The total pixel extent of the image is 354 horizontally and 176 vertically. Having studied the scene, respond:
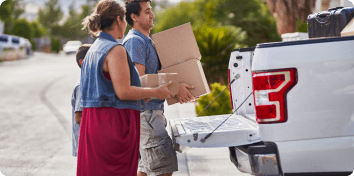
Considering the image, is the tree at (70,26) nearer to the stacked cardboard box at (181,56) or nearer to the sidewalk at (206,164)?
the sidewalk at (206,164)

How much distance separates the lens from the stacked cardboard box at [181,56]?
3500mm

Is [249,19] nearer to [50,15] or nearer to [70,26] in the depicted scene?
[70,26]

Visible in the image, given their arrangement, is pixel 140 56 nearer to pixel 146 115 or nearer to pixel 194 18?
pixel 146 115

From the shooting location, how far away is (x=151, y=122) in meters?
3.40

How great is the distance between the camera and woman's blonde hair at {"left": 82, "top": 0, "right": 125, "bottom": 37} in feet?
9.43

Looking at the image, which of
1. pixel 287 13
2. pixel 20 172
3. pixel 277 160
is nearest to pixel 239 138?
pixel 277 160

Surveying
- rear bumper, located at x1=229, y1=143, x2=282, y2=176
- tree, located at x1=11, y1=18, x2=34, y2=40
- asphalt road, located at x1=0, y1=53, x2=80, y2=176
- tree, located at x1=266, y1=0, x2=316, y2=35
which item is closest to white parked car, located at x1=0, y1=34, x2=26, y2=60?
tree, located at x1=11, y1=18, x2=34, y2=40

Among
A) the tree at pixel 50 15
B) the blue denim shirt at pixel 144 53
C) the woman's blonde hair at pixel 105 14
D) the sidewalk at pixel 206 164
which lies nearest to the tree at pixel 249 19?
the sidewalk at pixel 206 164

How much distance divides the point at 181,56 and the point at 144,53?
35cm

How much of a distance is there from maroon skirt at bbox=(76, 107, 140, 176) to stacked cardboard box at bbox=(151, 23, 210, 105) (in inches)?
32.4

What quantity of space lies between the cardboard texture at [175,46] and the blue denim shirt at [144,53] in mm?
66

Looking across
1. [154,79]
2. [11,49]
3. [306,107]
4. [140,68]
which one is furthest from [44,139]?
[11,49]

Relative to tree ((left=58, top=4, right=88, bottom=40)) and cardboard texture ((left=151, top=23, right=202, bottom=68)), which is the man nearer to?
cardboard texture ((left=151, top=23, right=202, bottom=68))

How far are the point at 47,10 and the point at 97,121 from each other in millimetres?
67588
